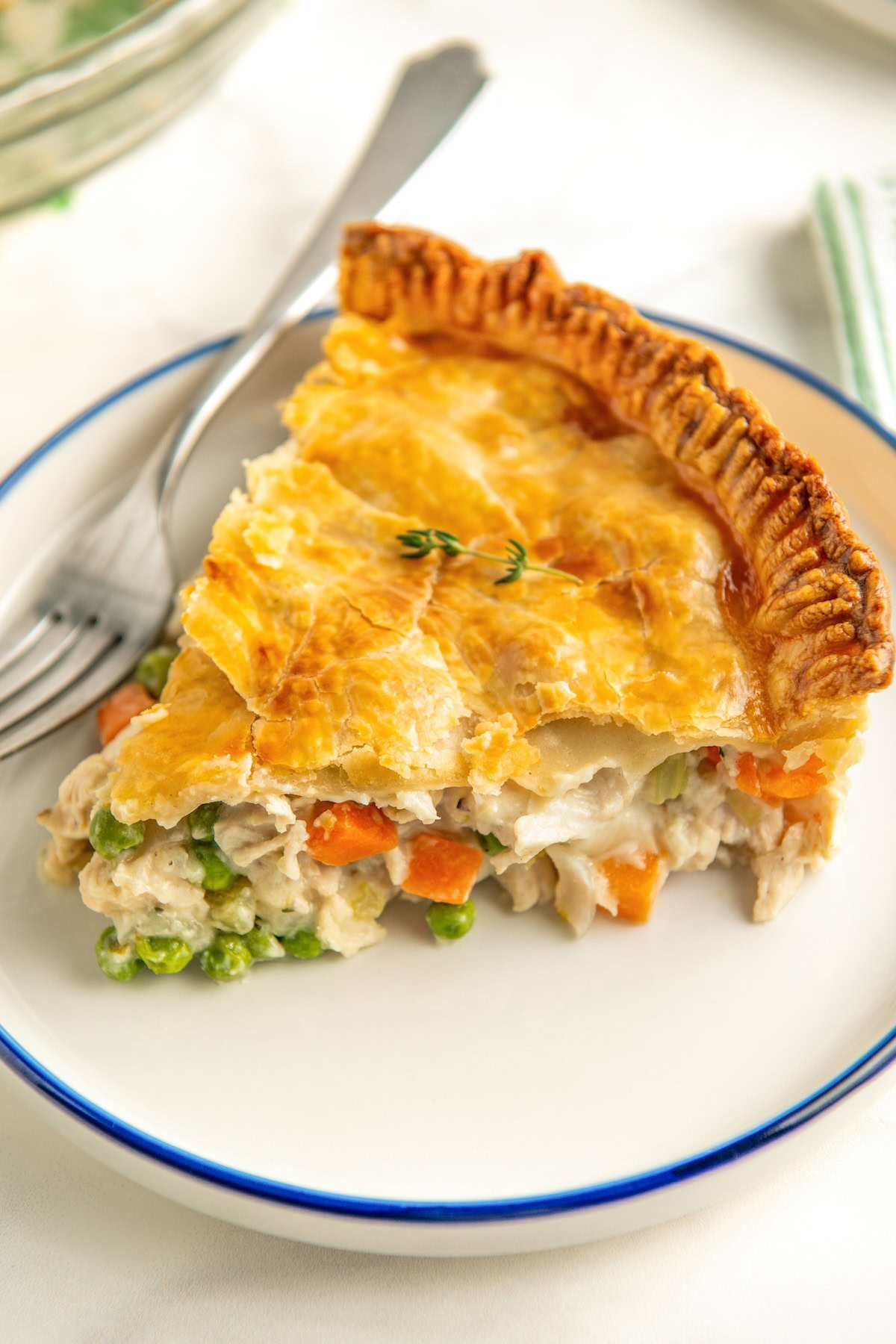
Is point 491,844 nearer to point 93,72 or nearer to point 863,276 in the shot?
point 863,276

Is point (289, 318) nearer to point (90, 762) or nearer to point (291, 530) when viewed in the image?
point (291, 530)

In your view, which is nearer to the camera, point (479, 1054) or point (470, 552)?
point (479, 1054)

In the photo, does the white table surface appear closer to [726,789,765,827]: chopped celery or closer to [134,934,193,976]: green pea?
[134,934,193,976]: green pea

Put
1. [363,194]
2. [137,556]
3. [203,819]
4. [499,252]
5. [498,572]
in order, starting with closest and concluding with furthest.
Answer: [203,819] < [498,572] < [137,556] < [363,194] < [499,252]

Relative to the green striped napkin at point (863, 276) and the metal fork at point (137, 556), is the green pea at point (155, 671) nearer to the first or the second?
the metal fork at point (137, 556)

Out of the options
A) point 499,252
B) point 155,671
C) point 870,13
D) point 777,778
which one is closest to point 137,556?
point 155,671

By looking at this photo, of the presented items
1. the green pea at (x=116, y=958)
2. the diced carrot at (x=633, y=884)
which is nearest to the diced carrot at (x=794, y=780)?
the diced carrot at (x=633, y=884)

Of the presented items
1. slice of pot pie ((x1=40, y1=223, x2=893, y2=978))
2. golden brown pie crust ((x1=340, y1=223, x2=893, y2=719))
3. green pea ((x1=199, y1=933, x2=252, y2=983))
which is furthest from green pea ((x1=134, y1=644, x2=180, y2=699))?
golden brown pie crust ((x1=340, y1=223, x2=893, y2=719))
